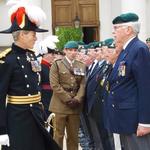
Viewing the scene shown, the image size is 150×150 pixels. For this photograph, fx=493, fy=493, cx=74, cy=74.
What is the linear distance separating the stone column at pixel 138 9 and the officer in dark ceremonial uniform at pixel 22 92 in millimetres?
12201

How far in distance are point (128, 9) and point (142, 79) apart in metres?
12.9

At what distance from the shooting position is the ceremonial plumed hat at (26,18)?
4.68 meters

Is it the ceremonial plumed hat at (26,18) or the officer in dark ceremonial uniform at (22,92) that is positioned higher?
the ceremonial plumed hat at (26,18)

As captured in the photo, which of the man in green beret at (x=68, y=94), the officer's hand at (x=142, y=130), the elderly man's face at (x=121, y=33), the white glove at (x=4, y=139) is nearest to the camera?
the officer's hand at (x=142, y=130)

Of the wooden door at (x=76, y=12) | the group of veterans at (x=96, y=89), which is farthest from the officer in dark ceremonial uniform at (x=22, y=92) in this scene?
the wooden door at (x=76, y=12)

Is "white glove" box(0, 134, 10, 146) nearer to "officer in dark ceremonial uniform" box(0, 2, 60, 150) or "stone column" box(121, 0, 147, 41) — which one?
"officer in dark ceremonial uniform" box(0, 2, 60, 150)

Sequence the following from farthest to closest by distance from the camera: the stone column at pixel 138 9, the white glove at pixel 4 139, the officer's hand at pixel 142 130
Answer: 1. the stone column at pixel 138 9
2. the white glove at pixel 4 139
3. the officer's hand at pixel 142 130

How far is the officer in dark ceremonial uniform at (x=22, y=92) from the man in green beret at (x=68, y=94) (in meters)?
1.73

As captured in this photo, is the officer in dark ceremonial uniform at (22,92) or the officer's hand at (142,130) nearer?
the officer's hand at (142,130)

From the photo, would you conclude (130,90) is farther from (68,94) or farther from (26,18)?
(68,94)

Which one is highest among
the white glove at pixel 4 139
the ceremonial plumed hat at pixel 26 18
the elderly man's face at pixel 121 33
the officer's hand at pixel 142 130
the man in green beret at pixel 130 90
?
the ceremonial plumed hat at pixel 26 18

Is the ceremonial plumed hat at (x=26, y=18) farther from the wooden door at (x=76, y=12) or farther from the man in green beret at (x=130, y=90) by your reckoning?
the wooden door at (x=76, y=12)

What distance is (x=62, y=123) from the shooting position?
6.59 meters

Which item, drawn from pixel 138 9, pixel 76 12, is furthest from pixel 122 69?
pixel 76 12
